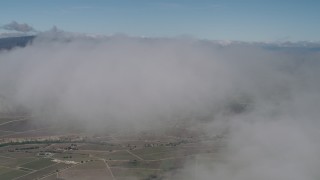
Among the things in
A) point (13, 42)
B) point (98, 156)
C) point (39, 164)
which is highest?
point (13, 42)

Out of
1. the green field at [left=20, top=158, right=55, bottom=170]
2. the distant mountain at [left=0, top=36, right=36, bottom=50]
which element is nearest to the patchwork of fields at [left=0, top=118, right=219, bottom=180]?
the green field at [left=20, top=158, right=55, bottom=170]

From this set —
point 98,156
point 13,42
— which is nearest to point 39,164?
point 98,156

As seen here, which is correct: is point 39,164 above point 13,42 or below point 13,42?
below

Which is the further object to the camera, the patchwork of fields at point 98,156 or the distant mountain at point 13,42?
the distant mountain at point 13,42

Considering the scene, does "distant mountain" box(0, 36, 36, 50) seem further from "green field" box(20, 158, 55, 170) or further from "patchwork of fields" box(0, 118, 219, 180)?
"green field" box(20, 158, 55, 170)

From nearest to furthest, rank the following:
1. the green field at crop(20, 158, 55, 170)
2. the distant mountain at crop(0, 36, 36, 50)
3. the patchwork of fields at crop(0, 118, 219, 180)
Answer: the patchwork of fields at crop(0, 118, 219, 180), the green field at crop(20, 158, 55, 170), the distant mountain at crop(0, 36, 36, 50)

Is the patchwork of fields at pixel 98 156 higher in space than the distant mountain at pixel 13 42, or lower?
lower

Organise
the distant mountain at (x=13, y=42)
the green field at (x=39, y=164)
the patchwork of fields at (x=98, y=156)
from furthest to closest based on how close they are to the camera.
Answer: the distant mountain at (x=13, y=42), the green field at (x=39, y=164), the patchwork of fields at (x=98, y=156)

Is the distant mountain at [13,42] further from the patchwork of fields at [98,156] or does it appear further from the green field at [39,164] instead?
the green field at [39,164]

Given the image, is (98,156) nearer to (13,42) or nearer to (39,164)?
(39,164)

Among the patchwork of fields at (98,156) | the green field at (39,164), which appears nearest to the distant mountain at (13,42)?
the patchwork of fields at (98,156)

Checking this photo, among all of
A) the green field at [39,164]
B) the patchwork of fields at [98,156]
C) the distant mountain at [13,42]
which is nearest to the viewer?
the patchwork of fields at [98,156]

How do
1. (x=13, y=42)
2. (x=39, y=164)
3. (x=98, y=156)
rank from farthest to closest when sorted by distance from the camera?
(x=13, y=42)
(x=98, y=156)
(x=39, y=164)

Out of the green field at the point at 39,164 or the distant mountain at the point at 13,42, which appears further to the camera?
the distant mountain at the point at 13,42
